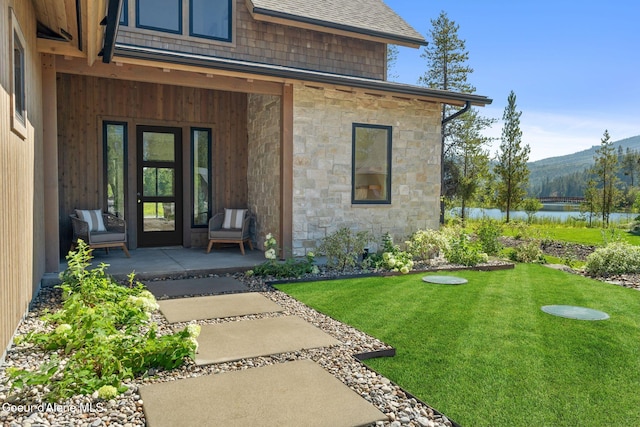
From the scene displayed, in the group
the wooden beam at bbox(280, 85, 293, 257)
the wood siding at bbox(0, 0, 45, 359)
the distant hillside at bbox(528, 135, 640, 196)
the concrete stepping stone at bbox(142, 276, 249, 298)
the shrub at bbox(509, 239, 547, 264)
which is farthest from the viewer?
the distant hillside at bbox(528, 135, 640, 196)

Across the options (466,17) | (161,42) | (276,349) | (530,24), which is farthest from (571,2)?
(276,349)

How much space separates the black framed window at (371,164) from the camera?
8.20 meters

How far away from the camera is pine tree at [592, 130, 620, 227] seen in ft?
66.3

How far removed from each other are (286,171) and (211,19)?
12.7ft

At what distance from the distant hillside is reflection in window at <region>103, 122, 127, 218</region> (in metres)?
18.2

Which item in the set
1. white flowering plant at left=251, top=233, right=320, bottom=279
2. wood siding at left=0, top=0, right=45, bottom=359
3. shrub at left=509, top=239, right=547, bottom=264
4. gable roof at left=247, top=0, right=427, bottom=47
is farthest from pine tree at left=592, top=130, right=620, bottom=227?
wood siding at left=0, top=0, right=45, bottom=359

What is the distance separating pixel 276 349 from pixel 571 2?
Result: 18560 mm

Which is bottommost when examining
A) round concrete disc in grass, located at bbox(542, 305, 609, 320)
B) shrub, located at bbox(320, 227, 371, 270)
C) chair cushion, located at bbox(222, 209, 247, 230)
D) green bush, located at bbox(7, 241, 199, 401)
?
round concrete disc in grass, located at bbox(542, 305, 609, 320)

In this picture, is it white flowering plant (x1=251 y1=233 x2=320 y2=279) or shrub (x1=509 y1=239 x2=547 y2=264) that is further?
shrub (x1=509 y1=239 x2=547 y2=264)

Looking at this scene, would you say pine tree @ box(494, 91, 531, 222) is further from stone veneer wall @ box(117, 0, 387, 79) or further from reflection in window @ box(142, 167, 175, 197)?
reflection in window @ box(142, 167, 175, 197)

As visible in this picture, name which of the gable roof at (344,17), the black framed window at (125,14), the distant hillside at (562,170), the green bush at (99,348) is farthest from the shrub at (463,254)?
the distant hillside at (562,170)

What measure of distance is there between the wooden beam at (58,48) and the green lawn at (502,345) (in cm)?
402

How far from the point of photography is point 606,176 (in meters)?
20.9

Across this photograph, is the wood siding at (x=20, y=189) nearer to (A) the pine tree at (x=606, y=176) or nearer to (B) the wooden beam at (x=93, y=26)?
(B) the wooden beam at (x=93, y=26)
